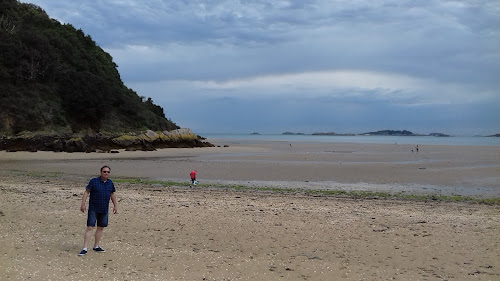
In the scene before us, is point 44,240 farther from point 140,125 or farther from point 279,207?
point 140,125

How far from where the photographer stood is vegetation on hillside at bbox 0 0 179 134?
49750 mm

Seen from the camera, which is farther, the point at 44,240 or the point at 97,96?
the point at 97,96

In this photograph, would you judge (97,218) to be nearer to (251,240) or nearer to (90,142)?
(251,240)

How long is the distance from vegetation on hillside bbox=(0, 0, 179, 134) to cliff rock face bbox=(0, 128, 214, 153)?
840 cm

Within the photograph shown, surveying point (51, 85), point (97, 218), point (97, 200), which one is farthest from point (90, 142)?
point (97, 200)

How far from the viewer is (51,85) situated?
57.3 m

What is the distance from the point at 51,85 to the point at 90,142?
20978mm

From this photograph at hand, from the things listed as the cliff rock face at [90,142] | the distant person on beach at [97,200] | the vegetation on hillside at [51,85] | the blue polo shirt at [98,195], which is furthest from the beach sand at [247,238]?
the vegetation on hillside at [51,85]

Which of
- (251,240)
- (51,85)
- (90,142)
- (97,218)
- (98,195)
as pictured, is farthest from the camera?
(51,85)

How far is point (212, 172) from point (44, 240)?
51.9 ft

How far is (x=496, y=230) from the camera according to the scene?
905cm

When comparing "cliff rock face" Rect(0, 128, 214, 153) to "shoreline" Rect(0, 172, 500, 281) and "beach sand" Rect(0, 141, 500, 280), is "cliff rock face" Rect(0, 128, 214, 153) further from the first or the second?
"shoreline" Rect(0, 172, 500, 281)

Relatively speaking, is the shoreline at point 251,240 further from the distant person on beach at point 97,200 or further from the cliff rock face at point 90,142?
the cliff rock face at point 90,142

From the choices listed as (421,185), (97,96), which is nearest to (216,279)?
(421,185)
